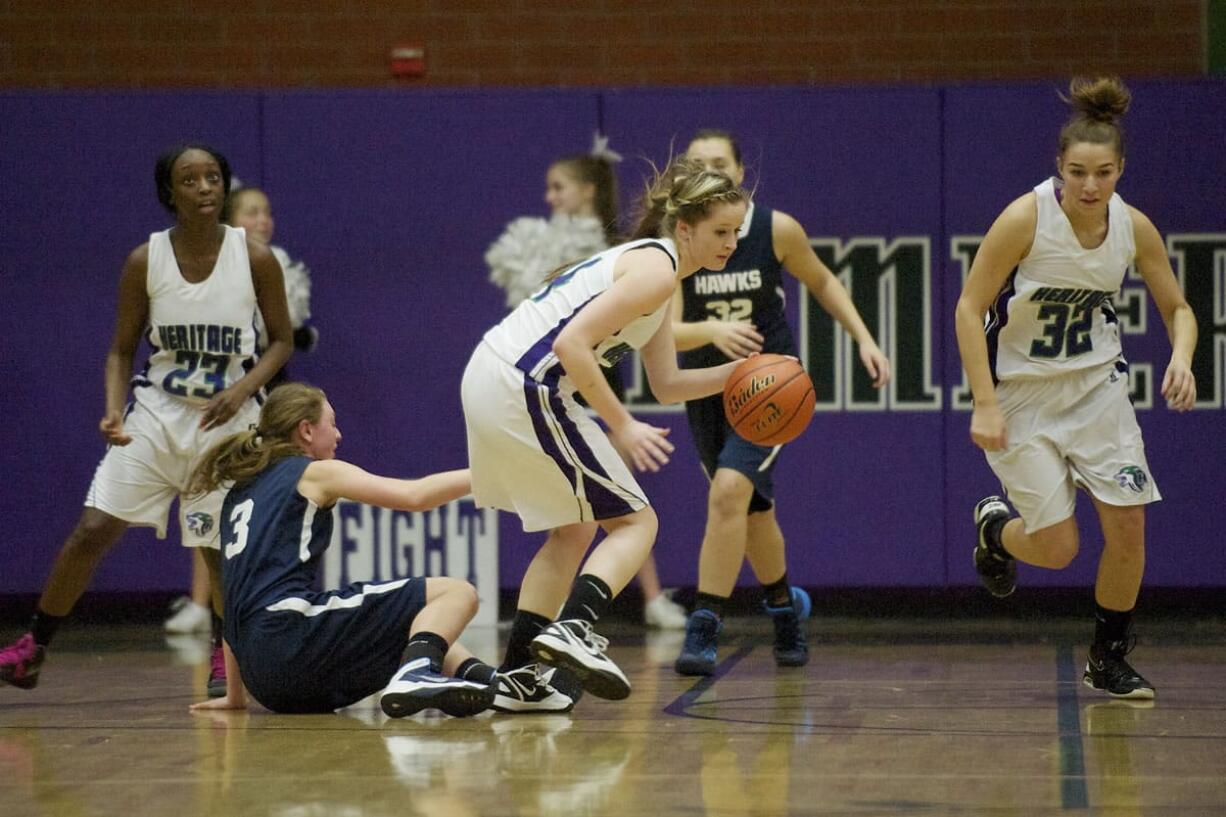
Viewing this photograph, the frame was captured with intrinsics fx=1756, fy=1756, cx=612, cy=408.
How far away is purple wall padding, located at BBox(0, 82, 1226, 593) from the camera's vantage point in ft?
23.6

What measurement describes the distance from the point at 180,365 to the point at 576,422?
5.41ft

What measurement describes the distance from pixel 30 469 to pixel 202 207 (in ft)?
7.90

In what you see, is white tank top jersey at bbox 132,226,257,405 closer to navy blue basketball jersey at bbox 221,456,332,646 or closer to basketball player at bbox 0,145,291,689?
basketball player at bbox 0,145,291,689

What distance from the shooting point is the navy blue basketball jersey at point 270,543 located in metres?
4.47

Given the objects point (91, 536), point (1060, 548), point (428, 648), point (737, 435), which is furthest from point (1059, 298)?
point (91, 536)

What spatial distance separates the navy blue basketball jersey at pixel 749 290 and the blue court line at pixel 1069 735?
1386 millimetres

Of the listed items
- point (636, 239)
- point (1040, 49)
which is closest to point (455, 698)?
point (636, 239)

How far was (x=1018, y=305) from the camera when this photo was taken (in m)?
4.85

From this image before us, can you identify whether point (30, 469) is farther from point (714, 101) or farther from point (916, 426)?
point (916, 426)

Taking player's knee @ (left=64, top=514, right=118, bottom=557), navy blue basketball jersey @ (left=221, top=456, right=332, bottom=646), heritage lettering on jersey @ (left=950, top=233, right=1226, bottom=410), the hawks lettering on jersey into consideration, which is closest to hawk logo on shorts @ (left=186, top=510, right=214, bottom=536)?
player's knee @ (left=64, top=514, right=118, bottom=557)

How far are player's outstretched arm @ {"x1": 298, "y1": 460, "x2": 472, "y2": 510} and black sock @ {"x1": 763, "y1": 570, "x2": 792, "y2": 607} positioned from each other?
5.26 feet

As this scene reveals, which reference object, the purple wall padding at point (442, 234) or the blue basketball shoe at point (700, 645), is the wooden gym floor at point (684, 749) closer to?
the blue basketball shoe at point (700, 645)

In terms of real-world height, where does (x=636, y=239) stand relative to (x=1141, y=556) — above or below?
above

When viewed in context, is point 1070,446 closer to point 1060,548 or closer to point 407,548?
point 1060,548
